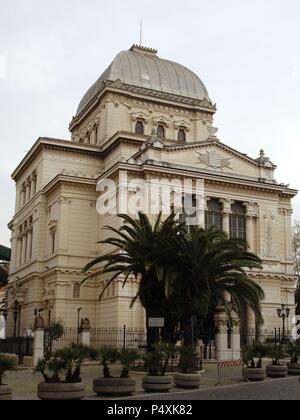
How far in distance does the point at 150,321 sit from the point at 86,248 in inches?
736

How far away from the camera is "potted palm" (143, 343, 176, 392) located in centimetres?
1784

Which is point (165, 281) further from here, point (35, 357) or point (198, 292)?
point (35, 357)

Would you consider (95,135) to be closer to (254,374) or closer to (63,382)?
(254,374)

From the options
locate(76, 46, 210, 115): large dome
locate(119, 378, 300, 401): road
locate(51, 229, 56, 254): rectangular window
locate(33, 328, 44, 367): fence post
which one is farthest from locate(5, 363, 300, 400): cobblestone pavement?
locate(76, 46, 210, 115): large dome

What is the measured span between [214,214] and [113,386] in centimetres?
2638

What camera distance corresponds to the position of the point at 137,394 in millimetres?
17391

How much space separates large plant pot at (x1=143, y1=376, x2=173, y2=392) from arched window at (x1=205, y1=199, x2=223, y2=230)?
79.0 ft

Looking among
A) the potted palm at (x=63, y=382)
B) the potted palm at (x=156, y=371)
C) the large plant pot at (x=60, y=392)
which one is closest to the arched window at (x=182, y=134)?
the potted palm at (x=156, y=371)

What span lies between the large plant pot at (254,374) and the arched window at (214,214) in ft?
66.6

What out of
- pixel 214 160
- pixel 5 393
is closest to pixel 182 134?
pixel 214 160

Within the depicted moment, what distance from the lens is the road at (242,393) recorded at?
615 inches

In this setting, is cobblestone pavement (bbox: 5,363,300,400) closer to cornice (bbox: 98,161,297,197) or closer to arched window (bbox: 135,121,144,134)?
cornice (bbox: 98,161,297,197)

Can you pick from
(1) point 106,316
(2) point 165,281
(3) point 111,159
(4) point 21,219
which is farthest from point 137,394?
(4) point 21,219

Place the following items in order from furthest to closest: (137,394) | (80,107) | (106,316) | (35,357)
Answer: (80,107) < (106,316) < (35,357) < (137,394)
